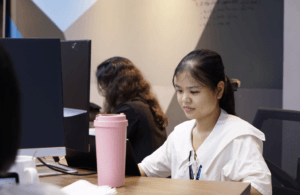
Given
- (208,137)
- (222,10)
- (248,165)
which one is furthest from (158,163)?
(222,10)

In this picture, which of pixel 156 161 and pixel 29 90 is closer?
pixel 29 90

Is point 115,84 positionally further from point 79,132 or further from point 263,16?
point 263,16

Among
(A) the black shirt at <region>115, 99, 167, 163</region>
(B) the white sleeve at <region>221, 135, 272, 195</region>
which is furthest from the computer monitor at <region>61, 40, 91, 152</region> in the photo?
(A) the black shirt at <region>115, 99, 167, 163</region>

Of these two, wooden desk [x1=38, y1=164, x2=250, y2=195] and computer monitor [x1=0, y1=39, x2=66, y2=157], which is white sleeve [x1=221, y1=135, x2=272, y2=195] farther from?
computer monitor [x1=0, y1=39, x2=66, y2=157]

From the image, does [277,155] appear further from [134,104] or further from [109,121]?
[109,121]

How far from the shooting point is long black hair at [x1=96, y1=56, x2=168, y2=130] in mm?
1963

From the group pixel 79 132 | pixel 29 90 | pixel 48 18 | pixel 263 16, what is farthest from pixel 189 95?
pixel 48 18

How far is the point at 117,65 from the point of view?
204 centimetres

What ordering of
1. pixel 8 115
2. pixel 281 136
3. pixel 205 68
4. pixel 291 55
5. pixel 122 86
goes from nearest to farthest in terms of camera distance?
1. pixel 8 115
2. pixel 205 68
3. pixel 281 136
4. pixel 122 86
5. pixel 291 55

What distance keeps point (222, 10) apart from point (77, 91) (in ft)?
5.78

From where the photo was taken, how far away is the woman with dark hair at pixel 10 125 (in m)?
Result: 0.25

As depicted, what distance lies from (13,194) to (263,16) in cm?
246

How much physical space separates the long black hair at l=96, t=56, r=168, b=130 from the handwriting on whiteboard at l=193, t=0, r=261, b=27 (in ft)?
3.02

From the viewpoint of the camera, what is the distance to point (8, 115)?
0.84ft
